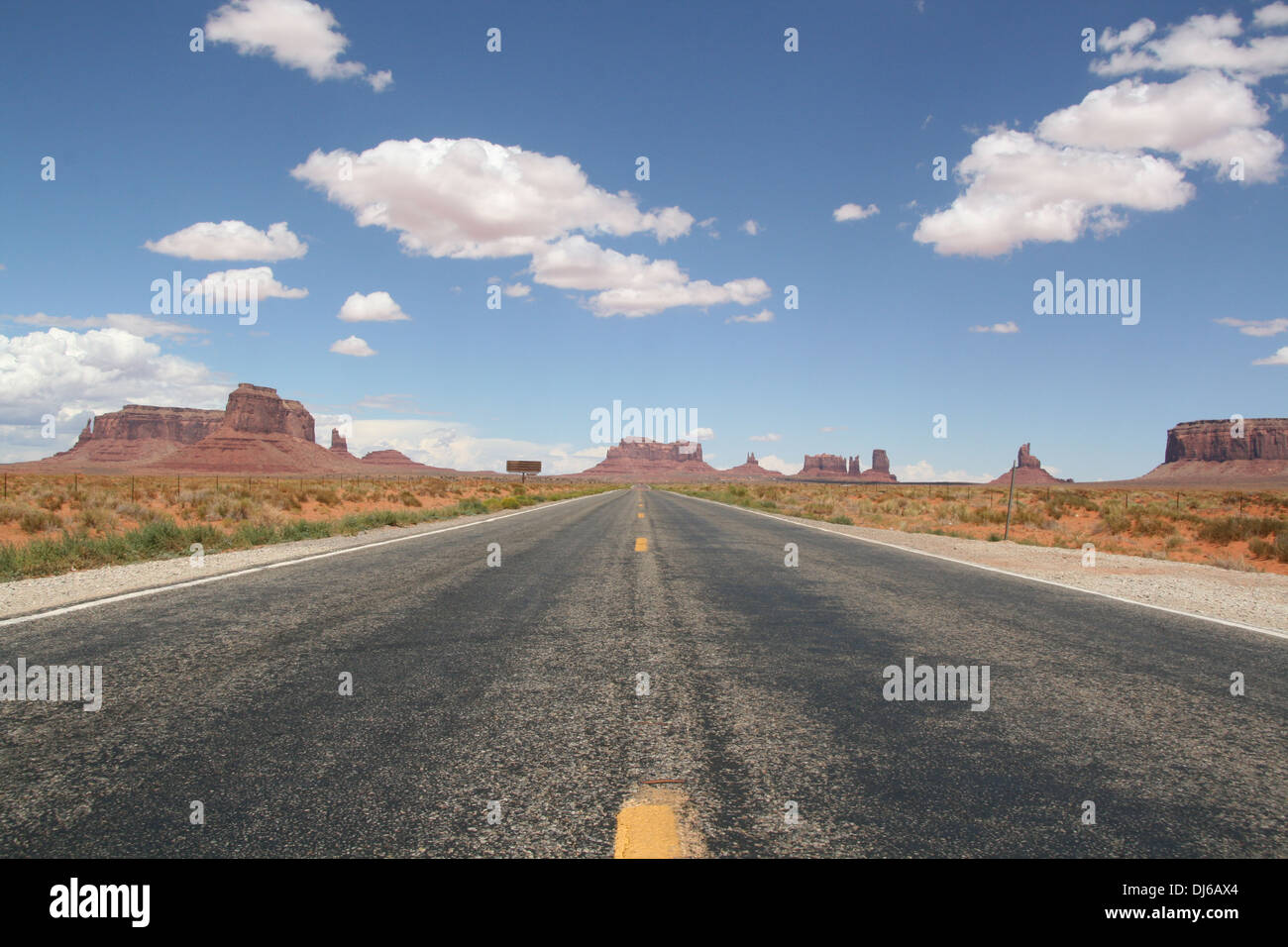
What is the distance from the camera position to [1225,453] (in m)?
162

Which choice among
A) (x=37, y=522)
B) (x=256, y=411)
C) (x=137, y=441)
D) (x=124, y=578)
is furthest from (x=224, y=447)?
(x=124, y=578)

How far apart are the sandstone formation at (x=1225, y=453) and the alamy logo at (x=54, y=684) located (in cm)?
18359

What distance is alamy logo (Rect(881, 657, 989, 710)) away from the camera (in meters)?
4.22

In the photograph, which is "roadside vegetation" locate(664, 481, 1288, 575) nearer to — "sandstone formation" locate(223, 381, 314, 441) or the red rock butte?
the red rock butte

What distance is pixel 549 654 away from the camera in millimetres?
5109

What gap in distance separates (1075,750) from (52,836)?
427 centimetres
